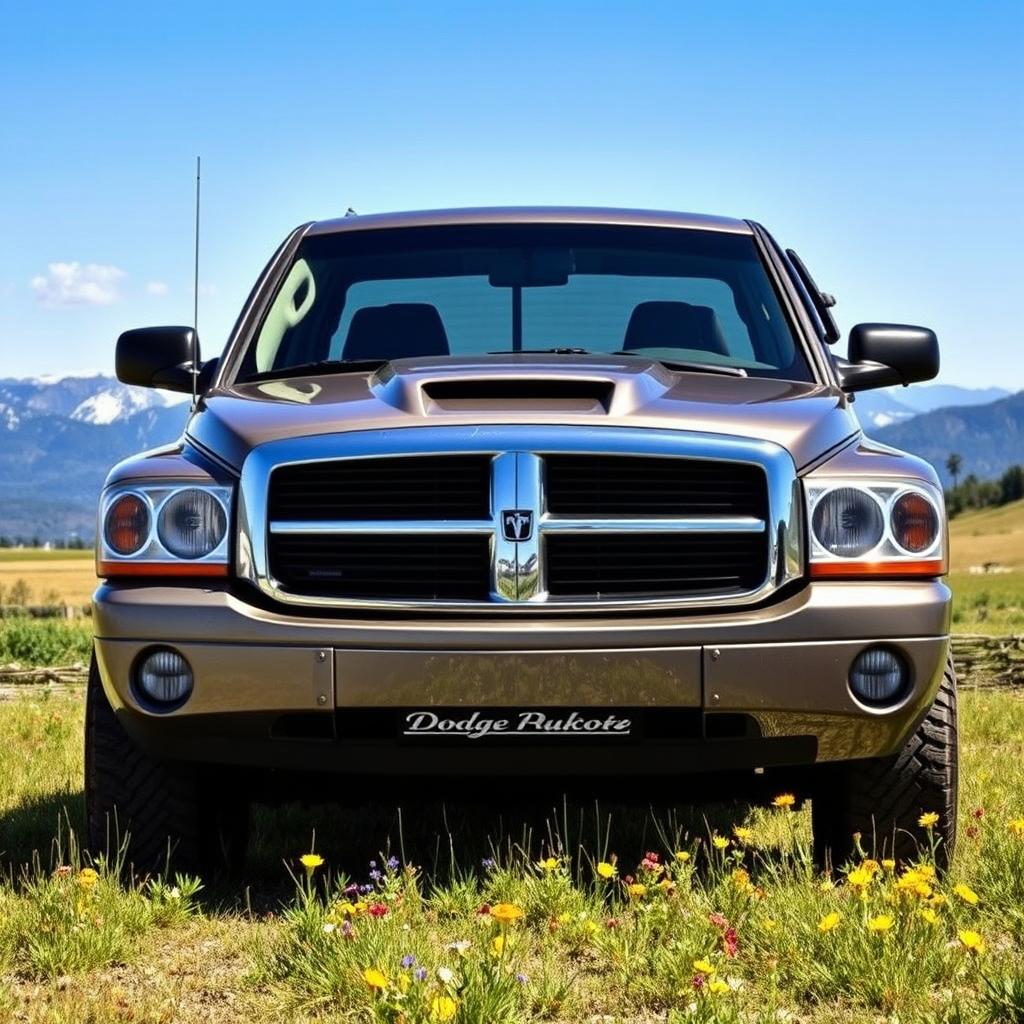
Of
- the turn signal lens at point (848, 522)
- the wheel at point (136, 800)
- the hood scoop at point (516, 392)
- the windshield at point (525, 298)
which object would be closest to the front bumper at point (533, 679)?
the turn signal lens at point (848, 522)

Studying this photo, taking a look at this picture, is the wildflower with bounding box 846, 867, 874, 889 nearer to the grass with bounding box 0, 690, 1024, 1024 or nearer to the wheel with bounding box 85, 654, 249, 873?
the grass with bounding box 0, 690, 1024, 1024

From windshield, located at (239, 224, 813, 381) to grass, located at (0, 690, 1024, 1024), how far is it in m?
1.69

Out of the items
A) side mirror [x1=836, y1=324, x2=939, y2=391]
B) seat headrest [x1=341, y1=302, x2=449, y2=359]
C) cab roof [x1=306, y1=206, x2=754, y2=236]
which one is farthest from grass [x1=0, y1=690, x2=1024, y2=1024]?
cab roof [x1=306, y1=206, x2=754, y2=236]

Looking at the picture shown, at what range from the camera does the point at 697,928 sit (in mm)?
3354

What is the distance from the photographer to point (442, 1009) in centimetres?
260

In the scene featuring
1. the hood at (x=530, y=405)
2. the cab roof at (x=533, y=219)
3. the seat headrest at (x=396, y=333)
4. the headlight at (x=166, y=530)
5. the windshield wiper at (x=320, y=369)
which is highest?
the cab roof at (x=533, y=219)

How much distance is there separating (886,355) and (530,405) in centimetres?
149

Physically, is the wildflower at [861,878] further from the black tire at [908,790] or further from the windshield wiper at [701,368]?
the windshield wiper at [701,368]

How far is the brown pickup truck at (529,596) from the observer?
3.60 metres

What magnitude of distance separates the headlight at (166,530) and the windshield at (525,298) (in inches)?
39.8

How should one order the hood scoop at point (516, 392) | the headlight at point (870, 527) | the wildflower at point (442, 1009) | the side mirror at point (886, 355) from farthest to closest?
the side mirror at point (886, 355), the hood scoop at point (516, 392), the headlight at point (870, 527), the wildflower at point (442, 1009)

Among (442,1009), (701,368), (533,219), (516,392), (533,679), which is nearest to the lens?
(442,1009)

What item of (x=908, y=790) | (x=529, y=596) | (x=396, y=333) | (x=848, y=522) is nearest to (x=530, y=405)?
(x=529, y=596)

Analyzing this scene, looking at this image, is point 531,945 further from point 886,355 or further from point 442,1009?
point 886,355
